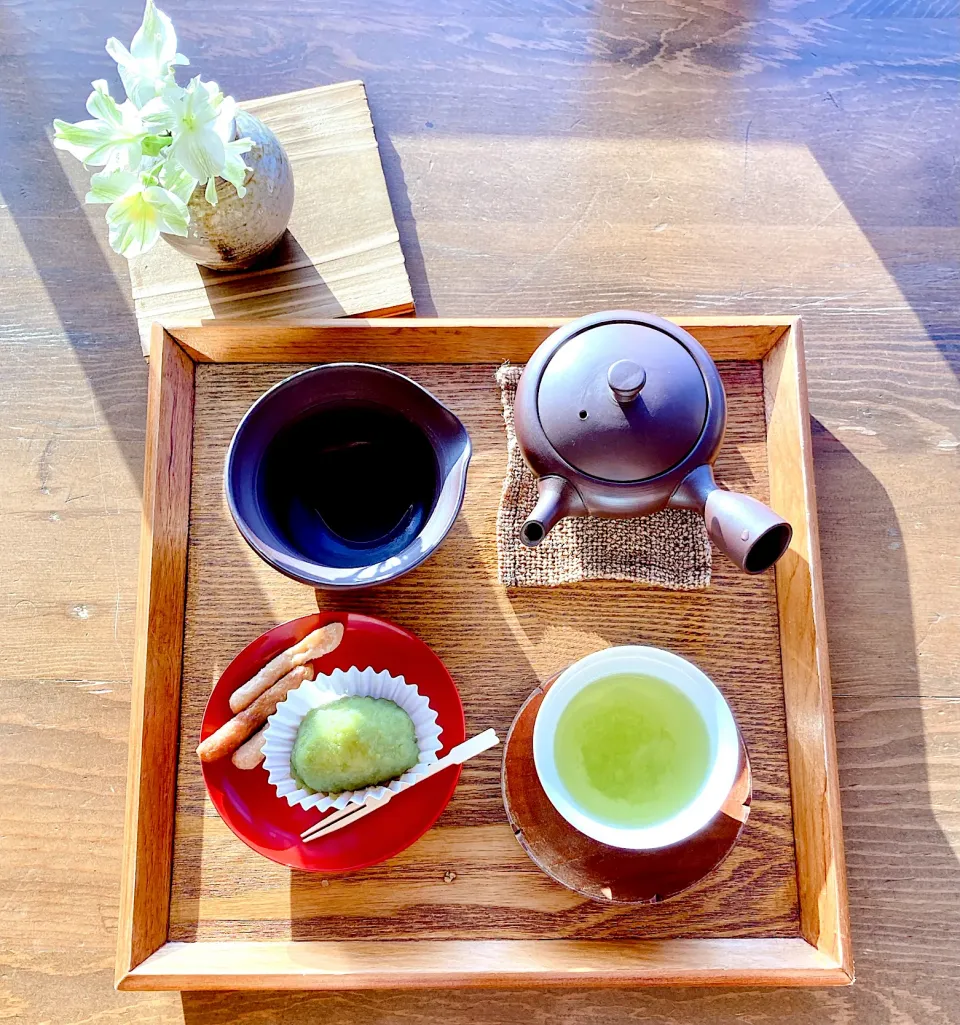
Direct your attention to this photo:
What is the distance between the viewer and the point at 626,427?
2.68ft

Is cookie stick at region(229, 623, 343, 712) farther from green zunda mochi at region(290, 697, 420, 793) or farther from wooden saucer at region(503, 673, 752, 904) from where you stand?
wooden saucer at region(503, 673, 752, 904)

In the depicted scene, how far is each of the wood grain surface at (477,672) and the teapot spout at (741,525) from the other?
0.21 meters

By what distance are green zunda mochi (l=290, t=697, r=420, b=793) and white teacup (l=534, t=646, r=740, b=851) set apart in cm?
15

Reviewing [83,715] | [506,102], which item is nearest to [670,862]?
[83,715]

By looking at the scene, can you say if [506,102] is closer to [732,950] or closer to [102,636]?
[102,636]

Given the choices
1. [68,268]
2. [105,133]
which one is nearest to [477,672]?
[105,133]

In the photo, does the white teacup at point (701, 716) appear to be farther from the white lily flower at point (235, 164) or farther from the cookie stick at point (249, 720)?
the white lily flower at point (235, 164)

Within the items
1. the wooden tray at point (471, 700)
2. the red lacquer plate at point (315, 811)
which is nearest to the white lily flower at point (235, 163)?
the wooden tray at point (471, 700)

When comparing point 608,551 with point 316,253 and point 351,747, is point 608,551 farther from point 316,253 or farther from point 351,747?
point 316,253

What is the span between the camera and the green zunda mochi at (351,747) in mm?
898

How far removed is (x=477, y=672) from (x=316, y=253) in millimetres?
572

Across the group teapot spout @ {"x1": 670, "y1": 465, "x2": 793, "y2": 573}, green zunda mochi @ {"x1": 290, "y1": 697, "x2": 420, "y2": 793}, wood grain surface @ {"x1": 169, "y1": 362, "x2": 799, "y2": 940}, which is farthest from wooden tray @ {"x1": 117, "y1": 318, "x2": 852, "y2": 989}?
teapot spout @ {"x1": 670, "y1": 465, "x2": 793, "y2": 573}

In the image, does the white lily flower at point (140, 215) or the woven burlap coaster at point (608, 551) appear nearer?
the white lily flower at point (140, 215)

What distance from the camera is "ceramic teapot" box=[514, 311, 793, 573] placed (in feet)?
2.66
